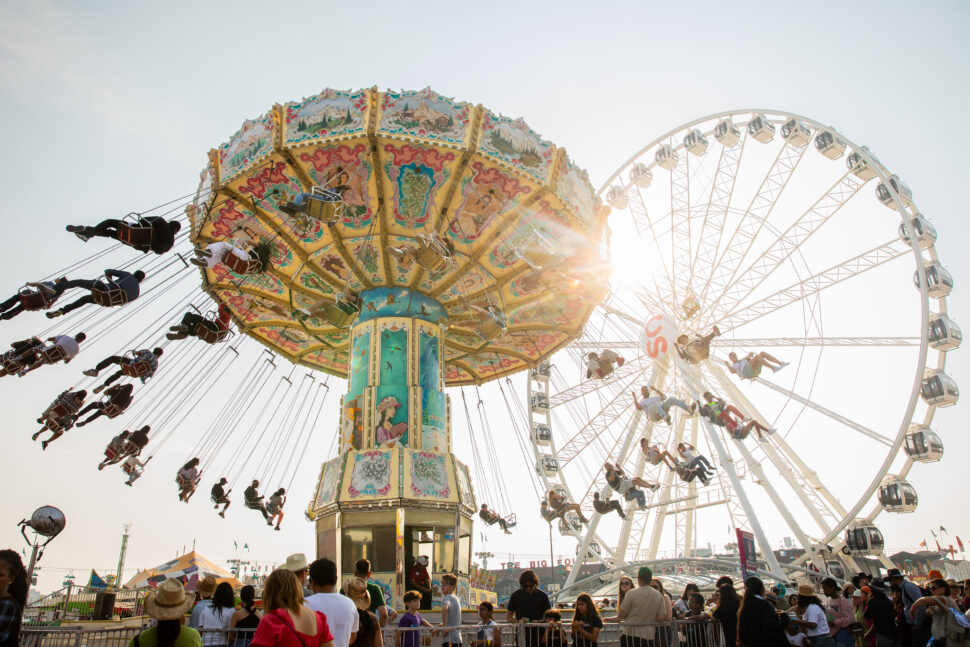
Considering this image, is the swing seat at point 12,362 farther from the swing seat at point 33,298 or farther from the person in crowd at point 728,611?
the person in crowd at point 728,611

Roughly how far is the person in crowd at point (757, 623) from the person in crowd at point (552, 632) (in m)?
1.54

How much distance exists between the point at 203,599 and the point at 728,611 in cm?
485

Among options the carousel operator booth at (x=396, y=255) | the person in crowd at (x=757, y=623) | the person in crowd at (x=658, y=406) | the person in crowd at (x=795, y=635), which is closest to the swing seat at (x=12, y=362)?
the carousel operator booth at (x=396, y=255)

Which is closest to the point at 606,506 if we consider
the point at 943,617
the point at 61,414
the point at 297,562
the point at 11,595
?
the point at 943,617

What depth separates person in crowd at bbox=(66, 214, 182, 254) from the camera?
31.0 feet

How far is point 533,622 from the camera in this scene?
594cm

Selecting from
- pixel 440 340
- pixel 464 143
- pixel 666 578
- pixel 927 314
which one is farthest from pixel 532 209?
pixel 666 578

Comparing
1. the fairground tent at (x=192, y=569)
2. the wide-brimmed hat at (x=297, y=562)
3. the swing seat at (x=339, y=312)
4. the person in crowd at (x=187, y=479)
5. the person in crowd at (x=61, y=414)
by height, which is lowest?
the fairground tent at (x=192, y=569)

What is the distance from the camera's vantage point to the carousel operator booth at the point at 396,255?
11422mm

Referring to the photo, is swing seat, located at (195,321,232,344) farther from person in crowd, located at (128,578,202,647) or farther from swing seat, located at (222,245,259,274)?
person in crowd, located at (128,578,202,647)

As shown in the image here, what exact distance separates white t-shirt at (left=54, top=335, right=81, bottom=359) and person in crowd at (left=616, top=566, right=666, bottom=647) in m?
10.2

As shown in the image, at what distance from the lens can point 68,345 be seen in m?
11.3

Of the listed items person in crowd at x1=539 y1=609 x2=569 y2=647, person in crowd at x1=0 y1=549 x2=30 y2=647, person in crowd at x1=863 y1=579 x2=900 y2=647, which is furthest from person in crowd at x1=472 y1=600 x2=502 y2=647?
person in crowd at x1=863 y1=579 x2=900 y2=647

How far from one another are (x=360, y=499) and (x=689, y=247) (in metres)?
14.7
